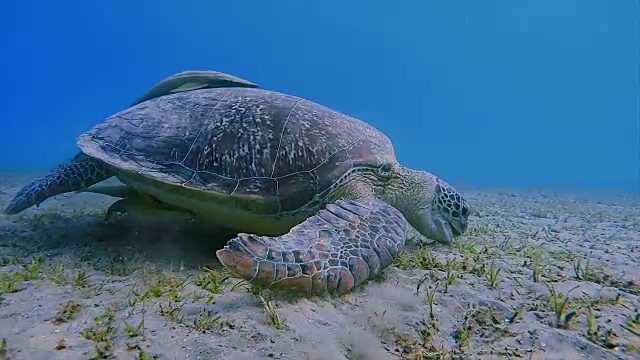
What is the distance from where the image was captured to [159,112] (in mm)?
4559

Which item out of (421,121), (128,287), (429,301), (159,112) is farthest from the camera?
(421,121)

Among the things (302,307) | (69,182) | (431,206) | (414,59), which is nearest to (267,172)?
(302,307)

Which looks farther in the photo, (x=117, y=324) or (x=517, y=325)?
(x=517, y=325)

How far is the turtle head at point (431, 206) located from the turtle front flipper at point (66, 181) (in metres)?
3.60

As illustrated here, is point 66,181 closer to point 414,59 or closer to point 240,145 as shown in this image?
point 240,145

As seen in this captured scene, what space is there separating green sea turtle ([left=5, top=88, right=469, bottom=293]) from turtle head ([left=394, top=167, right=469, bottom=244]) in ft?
0.04

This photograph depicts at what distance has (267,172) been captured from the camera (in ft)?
13.0

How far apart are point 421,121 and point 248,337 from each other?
6334 inches

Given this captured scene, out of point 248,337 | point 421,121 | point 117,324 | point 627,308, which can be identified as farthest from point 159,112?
point 421,121

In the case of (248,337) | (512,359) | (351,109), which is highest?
(351,109)

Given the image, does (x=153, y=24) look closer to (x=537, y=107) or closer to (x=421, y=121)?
(x=421, y=121)

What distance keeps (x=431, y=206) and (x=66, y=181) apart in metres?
4.44

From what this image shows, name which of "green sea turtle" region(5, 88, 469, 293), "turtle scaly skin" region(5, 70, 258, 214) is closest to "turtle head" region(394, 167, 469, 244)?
"green sea turtle" region(5, 88, 469, 293)

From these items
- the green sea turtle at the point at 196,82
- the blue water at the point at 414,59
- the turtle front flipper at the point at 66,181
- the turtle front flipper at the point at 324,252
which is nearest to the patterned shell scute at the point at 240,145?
the turtle front flipper at the point at 66,181
